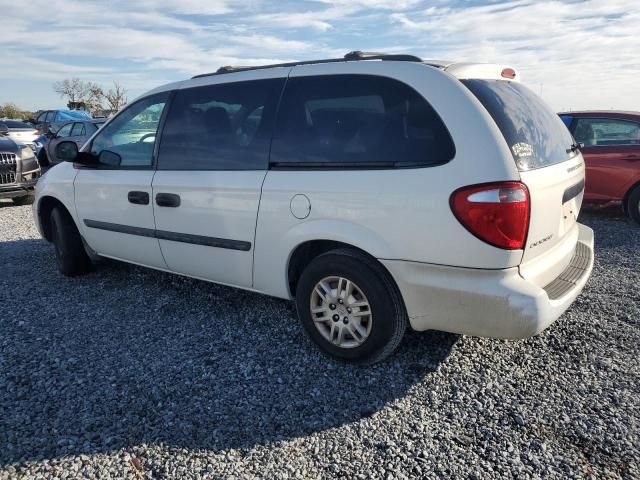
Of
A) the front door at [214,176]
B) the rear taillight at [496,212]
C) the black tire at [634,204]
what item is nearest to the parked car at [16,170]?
the front door at [214,176]

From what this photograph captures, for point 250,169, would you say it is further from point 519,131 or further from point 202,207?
point 519,131

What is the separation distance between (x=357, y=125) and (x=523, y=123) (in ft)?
3.06

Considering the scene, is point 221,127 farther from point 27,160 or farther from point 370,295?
point 27,160

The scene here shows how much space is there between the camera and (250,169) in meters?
3.34

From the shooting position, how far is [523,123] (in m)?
2.81

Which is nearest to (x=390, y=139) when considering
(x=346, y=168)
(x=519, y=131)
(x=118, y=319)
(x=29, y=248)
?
(x=346, y=168)

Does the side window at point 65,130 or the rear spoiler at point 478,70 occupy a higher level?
the rear spoiler at point 478,70

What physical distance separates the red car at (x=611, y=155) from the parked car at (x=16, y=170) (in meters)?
8.94

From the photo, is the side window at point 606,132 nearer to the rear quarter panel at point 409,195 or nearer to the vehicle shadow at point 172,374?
the vehicle shadow at point 172,374

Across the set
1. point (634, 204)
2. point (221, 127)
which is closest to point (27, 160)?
point (221, 127)

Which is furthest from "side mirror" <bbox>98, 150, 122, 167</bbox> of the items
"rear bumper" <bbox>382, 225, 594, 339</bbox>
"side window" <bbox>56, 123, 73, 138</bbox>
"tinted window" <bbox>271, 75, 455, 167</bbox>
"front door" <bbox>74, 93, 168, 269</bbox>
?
"side window" <bbox>56, 123, 73, 138</bbox>

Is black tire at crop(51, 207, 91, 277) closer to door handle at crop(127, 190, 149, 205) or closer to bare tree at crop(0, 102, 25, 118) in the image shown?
door handle at crop(127, 190, 149, 205)

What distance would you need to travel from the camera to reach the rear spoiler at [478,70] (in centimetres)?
283

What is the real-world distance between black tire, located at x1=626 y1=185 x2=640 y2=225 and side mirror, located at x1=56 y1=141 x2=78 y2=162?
6.97 m
